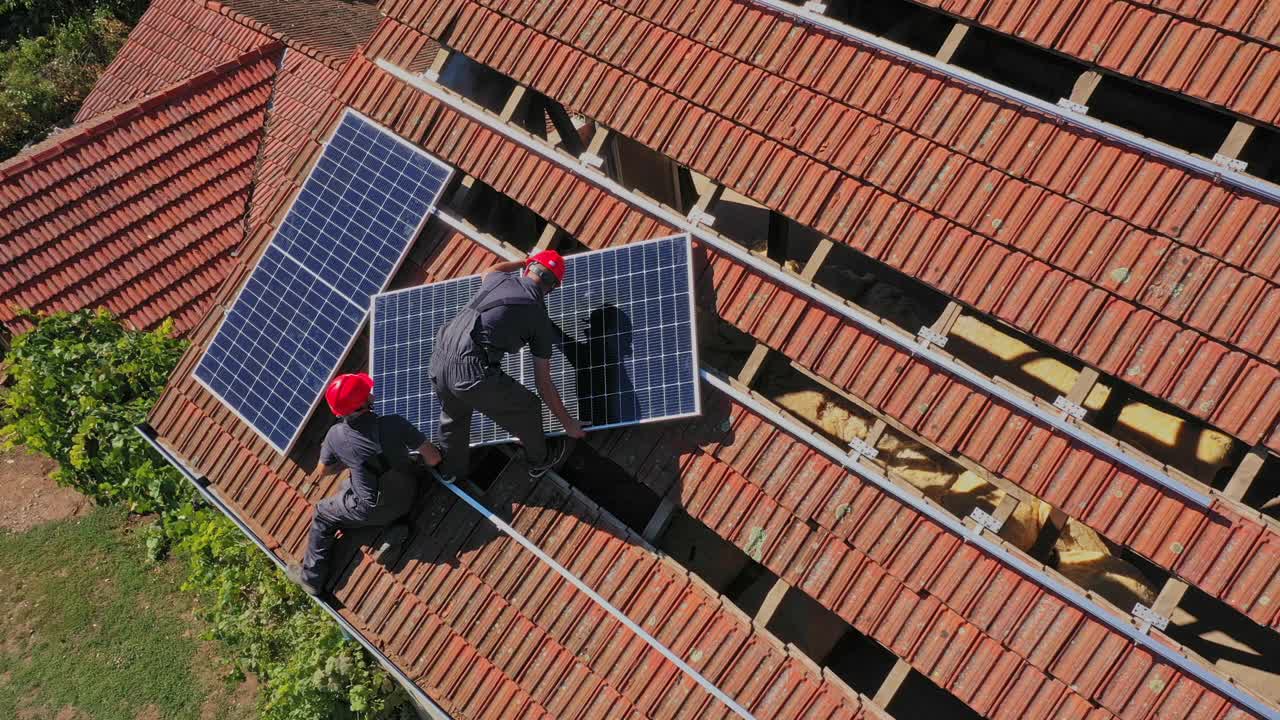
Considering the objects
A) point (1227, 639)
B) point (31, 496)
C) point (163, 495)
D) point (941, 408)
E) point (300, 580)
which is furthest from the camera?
point (31, 496)

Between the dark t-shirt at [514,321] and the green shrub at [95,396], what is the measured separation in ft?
27.0

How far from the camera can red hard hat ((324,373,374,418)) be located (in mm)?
7977

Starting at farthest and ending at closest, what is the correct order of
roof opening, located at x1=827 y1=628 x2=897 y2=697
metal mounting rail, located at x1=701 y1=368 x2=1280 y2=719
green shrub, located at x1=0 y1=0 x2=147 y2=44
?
green shrub, located at x1=0 y1=0 x2=147 y2=44
roof opening, located at x1=827 y1=628 x2=897 y2=697
metal mounting rail, located at x1=701 y1=368 x2=1280 y2=719

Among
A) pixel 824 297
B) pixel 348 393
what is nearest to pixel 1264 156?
pixel 824 297

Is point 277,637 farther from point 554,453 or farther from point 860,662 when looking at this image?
point 860,662

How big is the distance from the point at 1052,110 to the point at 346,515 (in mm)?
7614

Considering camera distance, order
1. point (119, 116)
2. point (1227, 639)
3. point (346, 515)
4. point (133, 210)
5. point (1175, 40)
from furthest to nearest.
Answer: point (119, 116) < point (133, 210) < point (1227, 639) < point (346, 515) < point (1175, 40)

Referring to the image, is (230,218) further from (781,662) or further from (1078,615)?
(1078,615)

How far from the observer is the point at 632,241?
9.13 m

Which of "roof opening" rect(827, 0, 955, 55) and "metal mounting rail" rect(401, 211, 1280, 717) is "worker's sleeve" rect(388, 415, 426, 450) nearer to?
"metal mounting rail" rect(401, 211, 1280, 717)

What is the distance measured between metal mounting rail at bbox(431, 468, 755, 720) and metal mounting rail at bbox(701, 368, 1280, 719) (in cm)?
228

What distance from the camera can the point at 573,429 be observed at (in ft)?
28.2

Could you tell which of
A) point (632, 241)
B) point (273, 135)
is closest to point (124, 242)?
point (273, 135)

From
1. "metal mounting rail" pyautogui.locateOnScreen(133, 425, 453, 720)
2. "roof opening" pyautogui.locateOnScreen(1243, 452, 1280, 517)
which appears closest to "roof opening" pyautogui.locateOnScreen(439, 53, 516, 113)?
"metal mounting rail" pyautogui.locateOnScreen(133, 425, 453, 720)
